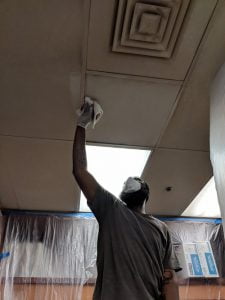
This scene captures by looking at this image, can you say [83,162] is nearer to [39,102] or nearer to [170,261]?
[39,102]

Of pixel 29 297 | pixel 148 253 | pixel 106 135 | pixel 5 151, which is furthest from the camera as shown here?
pixel 29 297

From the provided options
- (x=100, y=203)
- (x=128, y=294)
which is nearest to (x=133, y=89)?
(x=100, y=203)

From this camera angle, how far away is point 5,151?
177 centimetres

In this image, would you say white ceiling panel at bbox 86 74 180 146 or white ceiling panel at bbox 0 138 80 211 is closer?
white ceiling panel at bbox 86 74 180 146

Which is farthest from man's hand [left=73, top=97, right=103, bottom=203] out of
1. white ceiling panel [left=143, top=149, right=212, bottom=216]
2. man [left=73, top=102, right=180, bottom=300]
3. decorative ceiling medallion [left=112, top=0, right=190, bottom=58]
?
white ceiling panel [left=143, top=149, right=212, bottom=216]

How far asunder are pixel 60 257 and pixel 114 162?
2.83 feet

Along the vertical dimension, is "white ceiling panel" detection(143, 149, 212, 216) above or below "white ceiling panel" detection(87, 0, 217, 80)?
below

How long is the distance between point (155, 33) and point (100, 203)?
0.68m

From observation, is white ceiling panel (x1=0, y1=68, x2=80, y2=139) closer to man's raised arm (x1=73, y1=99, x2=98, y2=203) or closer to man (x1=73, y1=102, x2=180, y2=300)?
man's raised arm (x1=73, y1=99, x2=98, y2=203)

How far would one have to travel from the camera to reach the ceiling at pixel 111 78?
105cm

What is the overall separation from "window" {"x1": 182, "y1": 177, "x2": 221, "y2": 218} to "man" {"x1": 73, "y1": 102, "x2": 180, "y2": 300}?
0.97 metres

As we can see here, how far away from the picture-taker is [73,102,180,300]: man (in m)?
1.04

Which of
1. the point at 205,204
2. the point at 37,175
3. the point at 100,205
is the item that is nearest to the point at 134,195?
the point at 100,205

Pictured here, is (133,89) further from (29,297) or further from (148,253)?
(29,297)
